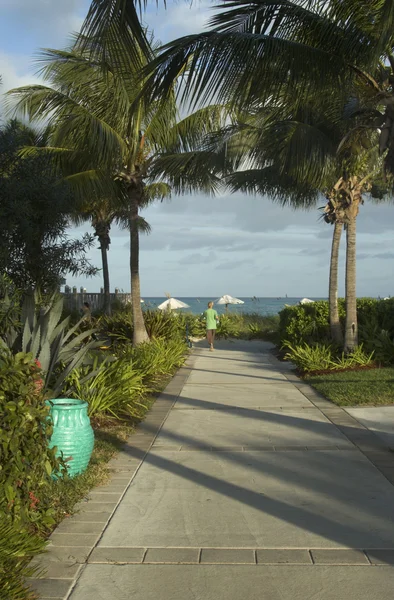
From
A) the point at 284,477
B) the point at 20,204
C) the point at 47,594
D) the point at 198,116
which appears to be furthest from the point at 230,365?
the point at 47,594

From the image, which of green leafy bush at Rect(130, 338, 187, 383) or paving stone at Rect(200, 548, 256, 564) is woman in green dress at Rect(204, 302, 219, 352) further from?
paving stone at Rect(200, 548, 256, 564)

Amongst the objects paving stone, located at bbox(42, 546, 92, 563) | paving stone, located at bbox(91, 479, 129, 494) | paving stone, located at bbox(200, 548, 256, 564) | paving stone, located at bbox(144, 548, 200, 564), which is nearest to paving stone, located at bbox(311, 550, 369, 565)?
paving stone, located at bbox(200, 548, 256, 564)

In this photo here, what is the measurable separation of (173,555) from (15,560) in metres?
1.05

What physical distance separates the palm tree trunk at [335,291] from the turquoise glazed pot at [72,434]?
10.7m

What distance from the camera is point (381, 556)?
413 cm

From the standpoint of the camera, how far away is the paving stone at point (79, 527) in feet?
15.3

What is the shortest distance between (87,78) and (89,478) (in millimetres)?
11515

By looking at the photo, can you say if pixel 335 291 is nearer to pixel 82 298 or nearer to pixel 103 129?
pixel 103 129

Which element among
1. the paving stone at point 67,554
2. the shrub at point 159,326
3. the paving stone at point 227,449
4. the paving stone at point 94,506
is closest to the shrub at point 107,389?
the paving stone at point 227,449

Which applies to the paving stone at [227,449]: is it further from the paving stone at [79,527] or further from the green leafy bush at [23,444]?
the green leafy bush at [23,444]

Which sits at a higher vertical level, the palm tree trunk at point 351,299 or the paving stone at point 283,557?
the palm tree trunk at point 351,299

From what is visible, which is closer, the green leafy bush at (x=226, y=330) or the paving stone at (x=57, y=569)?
the paving stone at (x=57, y=569)

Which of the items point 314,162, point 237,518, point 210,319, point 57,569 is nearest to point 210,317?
point 210,319

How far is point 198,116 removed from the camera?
16.3 meters
